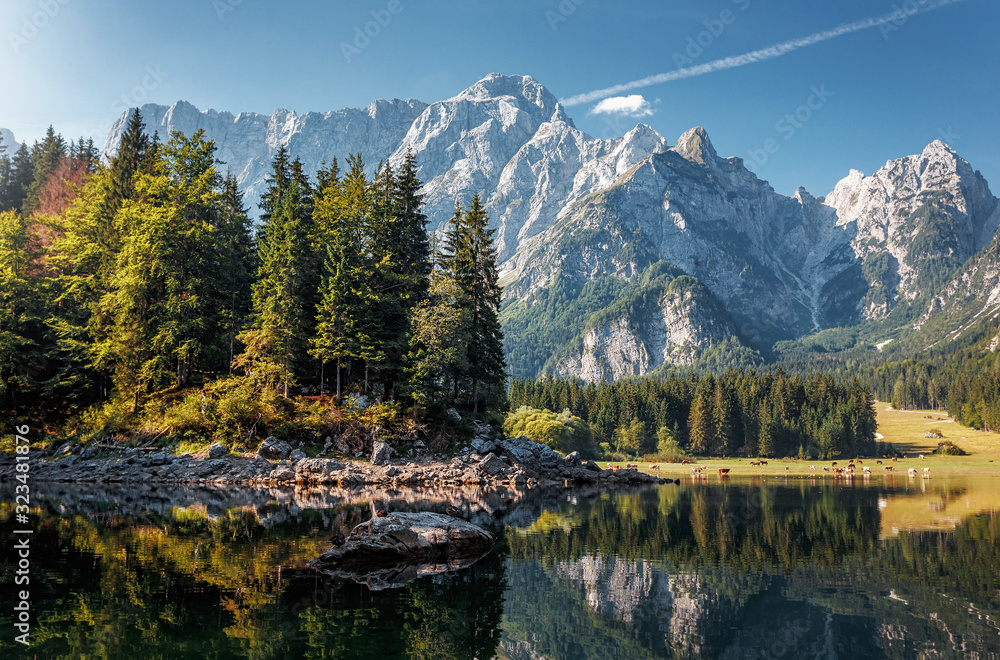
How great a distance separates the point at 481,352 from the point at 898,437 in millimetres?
155480

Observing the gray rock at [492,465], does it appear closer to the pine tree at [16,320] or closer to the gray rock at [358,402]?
the gray rock at [358,402]

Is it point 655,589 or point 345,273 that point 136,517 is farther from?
point 345,273

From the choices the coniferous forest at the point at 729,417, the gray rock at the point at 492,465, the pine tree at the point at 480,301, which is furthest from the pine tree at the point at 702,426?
the gray rock at the point at 492,465

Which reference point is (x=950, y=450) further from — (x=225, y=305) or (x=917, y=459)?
(x=225, y=305)

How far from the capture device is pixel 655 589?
2173 centimetres

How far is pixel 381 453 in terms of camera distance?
60.9 m

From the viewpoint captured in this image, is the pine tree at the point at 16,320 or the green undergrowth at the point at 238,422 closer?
the green undergrowth at the point at 238,422

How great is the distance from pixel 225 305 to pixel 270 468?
78.4 ft

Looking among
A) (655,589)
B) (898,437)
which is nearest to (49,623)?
(655,589)

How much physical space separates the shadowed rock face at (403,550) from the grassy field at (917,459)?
253 feet

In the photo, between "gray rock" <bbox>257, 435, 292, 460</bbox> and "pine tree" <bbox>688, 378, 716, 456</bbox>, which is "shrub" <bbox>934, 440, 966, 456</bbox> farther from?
"gray rock" <bbox>257, 435, 292, 460</bbox>

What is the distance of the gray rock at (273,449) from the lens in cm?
5906

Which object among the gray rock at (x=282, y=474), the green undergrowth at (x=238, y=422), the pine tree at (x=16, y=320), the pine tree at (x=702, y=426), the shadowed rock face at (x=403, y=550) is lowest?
the pine tree at (x=702, y=426)

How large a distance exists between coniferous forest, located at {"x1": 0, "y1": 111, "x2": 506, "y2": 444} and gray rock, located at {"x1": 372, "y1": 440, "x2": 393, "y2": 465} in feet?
15.9
